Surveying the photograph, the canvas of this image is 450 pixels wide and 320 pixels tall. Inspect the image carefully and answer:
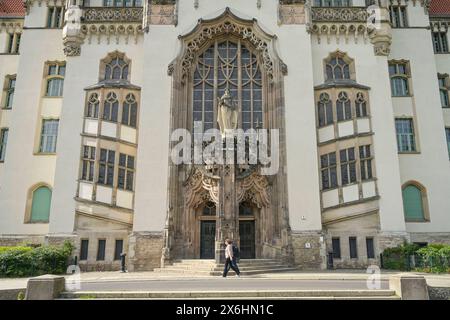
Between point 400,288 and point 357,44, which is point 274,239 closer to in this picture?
point 400,288

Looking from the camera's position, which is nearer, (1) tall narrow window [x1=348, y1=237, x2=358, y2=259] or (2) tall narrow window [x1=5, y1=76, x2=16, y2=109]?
(1) tall narrow window [x1=348, y1=237, x2=358, y2=259]

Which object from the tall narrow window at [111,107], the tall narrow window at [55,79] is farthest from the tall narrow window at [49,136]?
the tall narrow window at [111,107]

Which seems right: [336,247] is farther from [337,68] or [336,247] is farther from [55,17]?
[55,17]

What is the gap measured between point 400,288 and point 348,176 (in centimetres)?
1377

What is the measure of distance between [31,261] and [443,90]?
29.4m

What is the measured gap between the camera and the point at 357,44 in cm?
2658

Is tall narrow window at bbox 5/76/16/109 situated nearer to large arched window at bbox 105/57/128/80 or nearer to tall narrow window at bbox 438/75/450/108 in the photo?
large arched window at bbox 105/57/128/80

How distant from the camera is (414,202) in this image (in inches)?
1010

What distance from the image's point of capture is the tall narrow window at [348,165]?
24.3 meters

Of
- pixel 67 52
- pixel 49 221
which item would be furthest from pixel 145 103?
pixel 49 221

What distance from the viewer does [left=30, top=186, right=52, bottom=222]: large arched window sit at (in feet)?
81.3

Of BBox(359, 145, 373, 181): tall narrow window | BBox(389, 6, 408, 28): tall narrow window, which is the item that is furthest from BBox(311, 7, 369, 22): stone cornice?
BBox(359, 145, 373, 181): tall narrow window

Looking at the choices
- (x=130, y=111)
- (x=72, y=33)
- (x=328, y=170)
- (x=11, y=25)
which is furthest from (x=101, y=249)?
(x=11, y=25)

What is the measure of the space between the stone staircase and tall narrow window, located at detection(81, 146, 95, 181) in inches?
288
